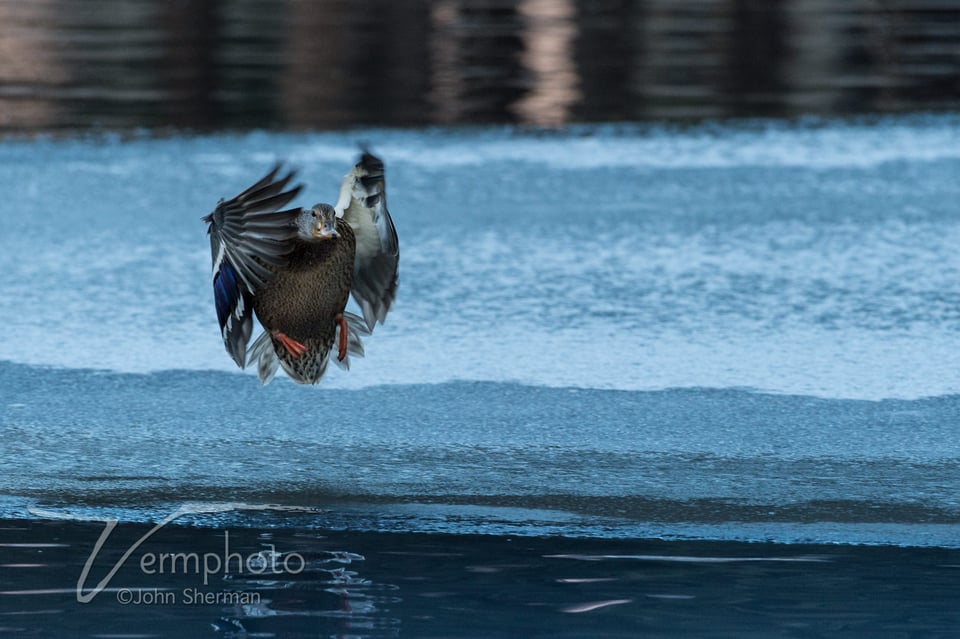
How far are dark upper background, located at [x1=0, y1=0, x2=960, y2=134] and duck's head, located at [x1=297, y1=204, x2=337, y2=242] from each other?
6249mm

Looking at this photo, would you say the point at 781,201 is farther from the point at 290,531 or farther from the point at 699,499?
the point at 290,531

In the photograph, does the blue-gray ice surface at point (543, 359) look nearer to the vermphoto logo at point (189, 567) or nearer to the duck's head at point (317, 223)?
the vermphoto logo at point (189, 567)

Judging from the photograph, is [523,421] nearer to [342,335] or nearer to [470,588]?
[342,335]

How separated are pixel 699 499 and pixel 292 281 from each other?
3.85 feet

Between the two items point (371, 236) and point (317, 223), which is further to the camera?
point (371, 236)

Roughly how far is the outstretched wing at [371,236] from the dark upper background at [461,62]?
226 inches

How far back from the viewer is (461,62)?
14.2 metres

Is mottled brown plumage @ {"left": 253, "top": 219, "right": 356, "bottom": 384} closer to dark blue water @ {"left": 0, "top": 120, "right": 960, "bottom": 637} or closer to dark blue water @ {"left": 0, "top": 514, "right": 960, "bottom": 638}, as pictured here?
dark blue water @ {"left": 0, "top": 120, "right": 960, "bottom": 637}

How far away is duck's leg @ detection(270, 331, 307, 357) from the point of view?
167 inches

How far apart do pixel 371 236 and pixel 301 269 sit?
313 millimetres

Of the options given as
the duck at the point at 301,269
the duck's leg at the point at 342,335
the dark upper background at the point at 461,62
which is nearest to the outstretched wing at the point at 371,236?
the duck at the point at 301,269

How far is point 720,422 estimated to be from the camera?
4.44 m

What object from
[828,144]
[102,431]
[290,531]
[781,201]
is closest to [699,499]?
[290,531]

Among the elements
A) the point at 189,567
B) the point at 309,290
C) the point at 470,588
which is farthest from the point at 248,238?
the point at 470,588
